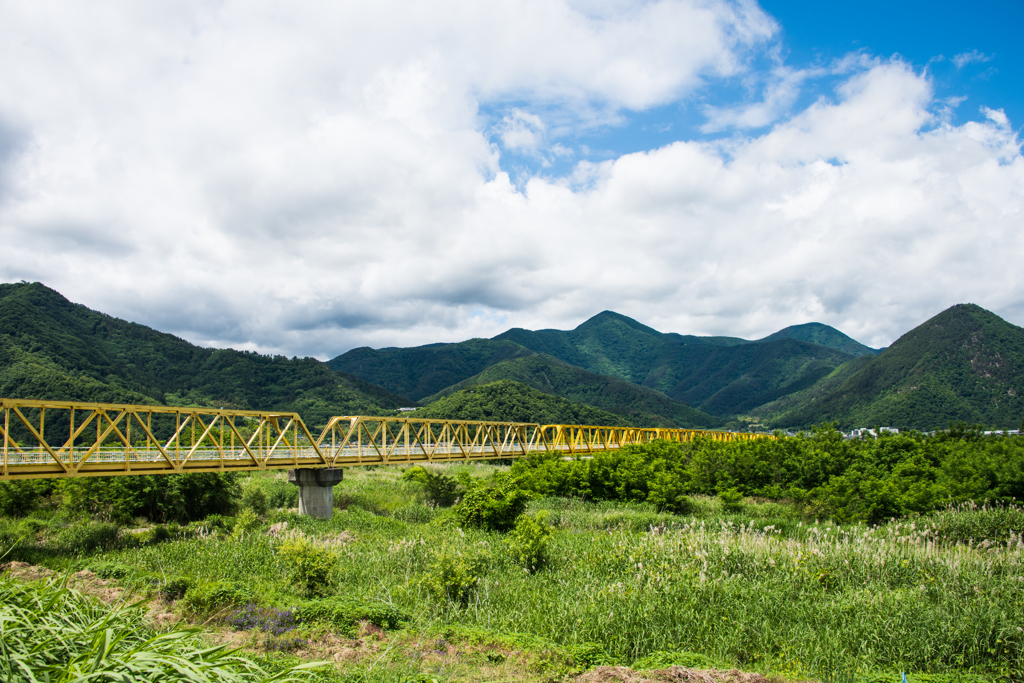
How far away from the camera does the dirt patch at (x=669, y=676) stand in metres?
6.75

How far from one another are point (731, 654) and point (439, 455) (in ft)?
117

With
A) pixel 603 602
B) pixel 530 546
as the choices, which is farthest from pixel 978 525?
pixel 530 546

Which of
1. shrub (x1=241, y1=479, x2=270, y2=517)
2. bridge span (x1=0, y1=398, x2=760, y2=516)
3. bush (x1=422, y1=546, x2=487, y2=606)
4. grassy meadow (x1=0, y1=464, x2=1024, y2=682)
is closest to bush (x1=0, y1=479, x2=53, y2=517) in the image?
bridge span (x1=0, y1=398, x2=760, y2=516)

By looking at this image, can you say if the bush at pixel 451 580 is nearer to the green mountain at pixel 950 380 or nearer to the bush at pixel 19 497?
the bush at pixel 19 497

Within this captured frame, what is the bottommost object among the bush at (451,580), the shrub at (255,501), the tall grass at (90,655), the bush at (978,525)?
the shrub at (255,501)

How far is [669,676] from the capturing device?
22.9ft

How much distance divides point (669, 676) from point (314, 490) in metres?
26.9

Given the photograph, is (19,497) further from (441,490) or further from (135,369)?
(135,369)

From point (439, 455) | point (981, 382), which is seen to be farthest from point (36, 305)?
point (981, 382)

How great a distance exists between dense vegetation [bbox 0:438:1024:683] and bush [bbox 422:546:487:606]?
0.12 feet

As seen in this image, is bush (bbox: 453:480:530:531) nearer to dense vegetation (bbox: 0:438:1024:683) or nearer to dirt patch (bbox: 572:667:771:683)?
dense vegetation (bbox: 0:438:1024:683)

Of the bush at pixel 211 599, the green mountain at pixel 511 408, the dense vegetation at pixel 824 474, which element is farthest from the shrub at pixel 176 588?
the green mountain at pixel 511 408

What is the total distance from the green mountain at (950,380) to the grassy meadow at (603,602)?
17261cm

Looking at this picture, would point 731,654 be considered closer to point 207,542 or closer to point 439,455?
point 207,542
